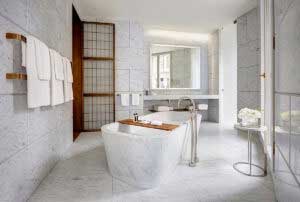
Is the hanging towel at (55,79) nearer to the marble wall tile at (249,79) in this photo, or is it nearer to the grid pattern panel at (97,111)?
the grid pattern panel at (97,111)

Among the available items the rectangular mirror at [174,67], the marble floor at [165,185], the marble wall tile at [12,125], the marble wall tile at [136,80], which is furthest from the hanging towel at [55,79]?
the rectangular mirror at [174,67]

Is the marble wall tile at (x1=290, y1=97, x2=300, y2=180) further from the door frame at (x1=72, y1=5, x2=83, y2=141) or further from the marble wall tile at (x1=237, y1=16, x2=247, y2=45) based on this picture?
the door frame at (x1=72, y1=5, x2=83, y2=141)

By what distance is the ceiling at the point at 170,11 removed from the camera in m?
3.87

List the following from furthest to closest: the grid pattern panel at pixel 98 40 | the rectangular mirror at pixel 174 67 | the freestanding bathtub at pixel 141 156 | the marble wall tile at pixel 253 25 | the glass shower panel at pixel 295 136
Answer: the rectangular mirror at pixel 174 67, the grid pattern panel at pixel 98 40, the marble wall tile at pixel 253 25, the freestanding bathtub at pixel 141 156, the glass shower panel at pixel 295 136

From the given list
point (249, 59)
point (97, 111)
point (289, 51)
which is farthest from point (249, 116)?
point (97, 111)

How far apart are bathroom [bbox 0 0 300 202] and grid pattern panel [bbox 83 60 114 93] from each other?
1.0 inches

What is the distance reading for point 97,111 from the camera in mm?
4734

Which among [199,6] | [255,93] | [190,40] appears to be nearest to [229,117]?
[255,93]

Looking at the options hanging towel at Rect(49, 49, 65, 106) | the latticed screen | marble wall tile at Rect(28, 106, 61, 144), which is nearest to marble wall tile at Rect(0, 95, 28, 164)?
marble wall tile at Rect(28, 106, 61, 144)

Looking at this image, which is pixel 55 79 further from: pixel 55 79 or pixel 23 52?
pixel 23 52

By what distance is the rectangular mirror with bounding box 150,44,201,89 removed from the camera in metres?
5.57

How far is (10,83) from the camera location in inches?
55.7

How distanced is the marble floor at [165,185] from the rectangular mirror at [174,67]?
312 centimetres

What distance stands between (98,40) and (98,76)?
0.88m
